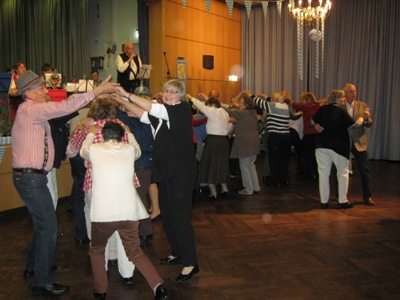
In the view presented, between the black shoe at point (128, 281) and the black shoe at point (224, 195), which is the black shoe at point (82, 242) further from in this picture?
the black shoe at point (224, 195)

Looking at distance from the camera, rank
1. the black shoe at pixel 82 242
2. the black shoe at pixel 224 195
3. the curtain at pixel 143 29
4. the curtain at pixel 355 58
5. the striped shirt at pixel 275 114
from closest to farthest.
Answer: the black shoe at pixel 82 242
the black shoe at pixel 224 195
the striped shirt at pixel 275 114
the curtain at pixel 143 29
the curtain at pixel 355 58

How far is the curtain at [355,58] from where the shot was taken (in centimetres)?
977

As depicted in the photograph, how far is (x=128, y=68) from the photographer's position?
8.05 m

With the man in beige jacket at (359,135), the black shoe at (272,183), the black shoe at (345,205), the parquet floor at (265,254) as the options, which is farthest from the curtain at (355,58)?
the black shoe at (345,205)

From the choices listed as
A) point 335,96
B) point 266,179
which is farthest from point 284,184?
point 335,96

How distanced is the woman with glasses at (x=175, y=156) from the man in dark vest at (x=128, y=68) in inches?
189

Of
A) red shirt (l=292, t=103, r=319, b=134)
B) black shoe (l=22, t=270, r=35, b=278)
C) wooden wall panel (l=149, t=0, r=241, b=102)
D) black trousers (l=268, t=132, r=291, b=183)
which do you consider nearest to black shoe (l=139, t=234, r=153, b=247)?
black shoe (l=22, t=270, r=35, b=278)

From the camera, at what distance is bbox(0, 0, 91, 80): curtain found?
10.9 m

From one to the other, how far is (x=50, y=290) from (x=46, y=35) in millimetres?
9979

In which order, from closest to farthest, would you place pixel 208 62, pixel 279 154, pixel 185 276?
pixel 185 276 < pixel 279 154 < pixel 208 62

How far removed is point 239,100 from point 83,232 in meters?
3.12

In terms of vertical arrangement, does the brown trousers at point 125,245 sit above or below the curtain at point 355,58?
below

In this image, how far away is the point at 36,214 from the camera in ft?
9.88

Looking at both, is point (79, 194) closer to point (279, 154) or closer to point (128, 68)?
point (279, 154)
